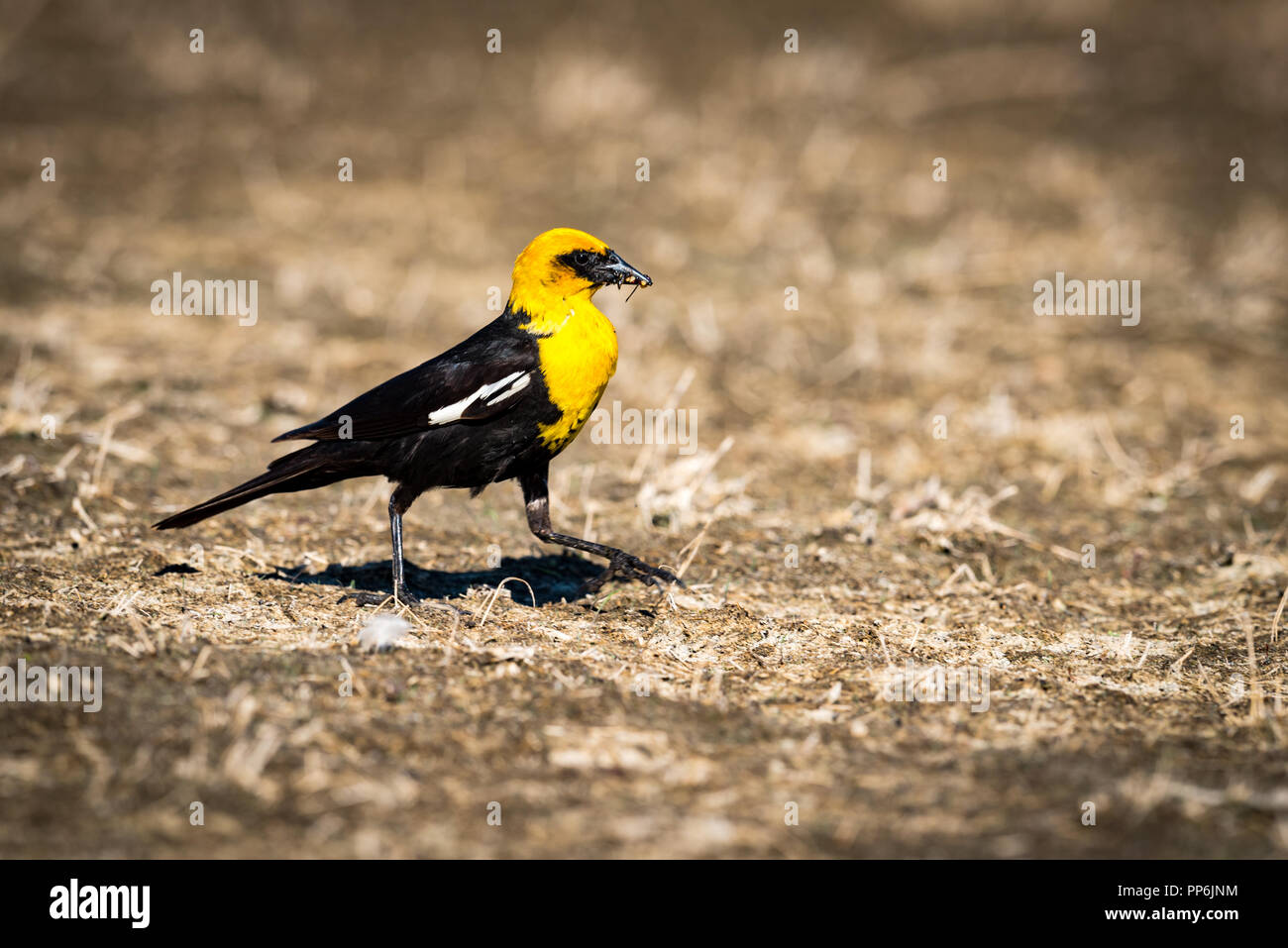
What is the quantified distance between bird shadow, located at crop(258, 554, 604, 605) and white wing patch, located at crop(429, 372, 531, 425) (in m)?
A: 0.78

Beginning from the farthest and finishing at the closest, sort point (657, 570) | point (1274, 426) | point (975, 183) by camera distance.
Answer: point (975, 183) → point (1274, 426) → point (657, 570)

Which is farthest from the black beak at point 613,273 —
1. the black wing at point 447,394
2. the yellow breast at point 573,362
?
the black wing at point 447,394

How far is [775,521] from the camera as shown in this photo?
21.0ft

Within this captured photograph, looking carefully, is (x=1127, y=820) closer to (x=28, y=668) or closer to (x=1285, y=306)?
(x=28, y=668)

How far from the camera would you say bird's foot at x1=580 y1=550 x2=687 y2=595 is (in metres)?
5.28

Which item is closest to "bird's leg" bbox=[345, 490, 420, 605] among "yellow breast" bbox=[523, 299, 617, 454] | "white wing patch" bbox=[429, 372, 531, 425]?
"white wing patch" bbox=[429, 372, 531, 425]

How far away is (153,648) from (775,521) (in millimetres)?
3263

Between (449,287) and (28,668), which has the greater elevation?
(449,287)

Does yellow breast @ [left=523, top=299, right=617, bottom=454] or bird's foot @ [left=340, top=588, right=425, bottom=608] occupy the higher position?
yellow breast @ [left=523, top=299, right=617, bottom=454]

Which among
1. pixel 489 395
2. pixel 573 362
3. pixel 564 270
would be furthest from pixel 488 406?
pixel 564 270

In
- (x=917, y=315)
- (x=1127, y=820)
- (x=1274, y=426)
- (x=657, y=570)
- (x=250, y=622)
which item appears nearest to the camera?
(x=1127, y=820)

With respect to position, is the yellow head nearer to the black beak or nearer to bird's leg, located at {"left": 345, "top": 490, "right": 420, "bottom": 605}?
the black beak

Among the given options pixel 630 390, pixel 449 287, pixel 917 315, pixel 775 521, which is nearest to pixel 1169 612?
pixel 775 521

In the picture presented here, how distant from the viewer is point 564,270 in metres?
4.97
